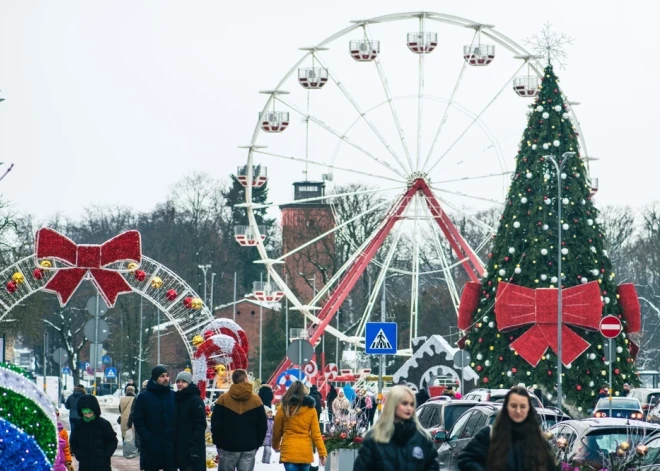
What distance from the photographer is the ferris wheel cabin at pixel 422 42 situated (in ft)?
175

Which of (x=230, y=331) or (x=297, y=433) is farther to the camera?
(x=230, y=331)

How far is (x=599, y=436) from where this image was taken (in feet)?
61.0

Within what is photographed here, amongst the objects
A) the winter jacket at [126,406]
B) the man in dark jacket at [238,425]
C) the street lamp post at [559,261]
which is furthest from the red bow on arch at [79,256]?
the man in dark jacket at [238,425]

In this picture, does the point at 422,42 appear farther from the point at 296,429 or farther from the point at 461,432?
the point at 296,429

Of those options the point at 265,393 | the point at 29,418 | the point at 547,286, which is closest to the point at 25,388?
the point at 29,418

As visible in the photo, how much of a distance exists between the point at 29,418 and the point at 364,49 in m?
42.0

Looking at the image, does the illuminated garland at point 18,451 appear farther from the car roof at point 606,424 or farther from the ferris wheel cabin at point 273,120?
the ferris wheel cabin at point 273,120

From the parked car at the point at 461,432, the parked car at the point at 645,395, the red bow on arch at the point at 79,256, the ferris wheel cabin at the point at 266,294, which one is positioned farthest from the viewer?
the ferris wheel cabin at the point at 266,294

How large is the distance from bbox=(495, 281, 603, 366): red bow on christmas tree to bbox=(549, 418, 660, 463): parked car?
73.4 ft

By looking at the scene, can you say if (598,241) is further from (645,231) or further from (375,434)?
(645,231)

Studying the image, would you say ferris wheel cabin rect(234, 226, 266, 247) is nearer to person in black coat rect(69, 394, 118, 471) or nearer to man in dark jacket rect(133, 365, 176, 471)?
man in dark jacket rect(133, 365, 176, 471)

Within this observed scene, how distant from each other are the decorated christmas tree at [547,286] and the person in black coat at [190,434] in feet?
80.7

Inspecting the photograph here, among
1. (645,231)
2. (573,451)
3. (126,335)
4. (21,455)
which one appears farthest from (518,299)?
(645,231)

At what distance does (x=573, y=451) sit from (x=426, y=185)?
107ft
